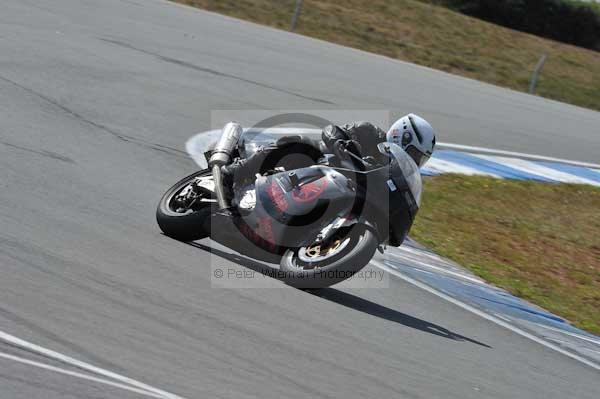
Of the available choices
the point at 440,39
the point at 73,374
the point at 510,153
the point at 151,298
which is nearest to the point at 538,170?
the point at 510,153

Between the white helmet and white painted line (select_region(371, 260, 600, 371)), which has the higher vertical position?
the white helmet

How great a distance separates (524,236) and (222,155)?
210 inches

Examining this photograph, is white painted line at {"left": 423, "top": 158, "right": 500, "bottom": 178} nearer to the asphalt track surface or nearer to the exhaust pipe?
the asphalt track surface

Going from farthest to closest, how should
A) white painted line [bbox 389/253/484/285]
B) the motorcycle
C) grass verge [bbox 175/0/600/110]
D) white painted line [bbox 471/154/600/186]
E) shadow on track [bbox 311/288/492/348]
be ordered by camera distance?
grass verge [bbox 175/0/600/110] → white painted line [bbox 471/154/600/186] → white painted line [bbox 389/253/484/285] → shadow on track [bbox 311/288/492/348] → the motorcycle

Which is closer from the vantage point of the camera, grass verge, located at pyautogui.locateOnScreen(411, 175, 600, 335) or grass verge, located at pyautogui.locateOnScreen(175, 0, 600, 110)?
grass verge, located at pyautogui.locateOnScreen(411, 175, 600, 335)

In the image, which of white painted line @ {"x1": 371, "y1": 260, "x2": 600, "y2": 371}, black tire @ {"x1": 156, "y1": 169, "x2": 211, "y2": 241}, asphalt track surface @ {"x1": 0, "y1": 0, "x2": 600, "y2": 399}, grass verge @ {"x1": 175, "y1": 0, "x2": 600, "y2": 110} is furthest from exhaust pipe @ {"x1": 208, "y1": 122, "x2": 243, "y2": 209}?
grass verge @ {"x1": 175, "y1": 0, "x2": 600, "y2": 110}

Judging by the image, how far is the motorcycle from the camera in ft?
23.7

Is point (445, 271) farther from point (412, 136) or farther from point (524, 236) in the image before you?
point (524, 236)

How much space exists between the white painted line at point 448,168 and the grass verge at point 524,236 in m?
0.22

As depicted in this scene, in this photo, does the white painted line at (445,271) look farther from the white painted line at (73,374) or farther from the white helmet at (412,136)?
the white painted line at (73,374)

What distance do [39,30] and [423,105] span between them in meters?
6.35

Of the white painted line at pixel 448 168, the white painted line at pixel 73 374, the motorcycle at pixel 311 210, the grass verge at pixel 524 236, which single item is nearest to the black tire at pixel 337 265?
the motorcycle at pixel 311 210

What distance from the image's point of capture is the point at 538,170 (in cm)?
1595

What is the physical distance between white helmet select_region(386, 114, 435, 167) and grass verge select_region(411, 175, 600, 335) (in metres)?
2.48
